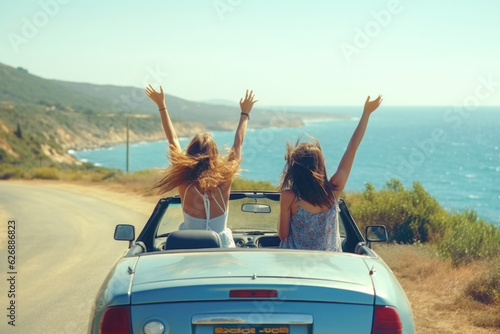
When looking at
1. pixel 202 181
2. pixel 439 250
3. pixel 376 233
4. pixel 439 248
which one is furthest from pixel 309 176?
pixel 439 248

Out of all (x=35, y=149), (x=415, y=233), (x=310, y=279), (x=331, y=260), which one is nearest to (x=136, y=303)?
(x=310, y=279)

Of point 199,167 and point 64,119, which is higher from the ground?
point 199,167

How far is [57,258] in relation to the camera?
12625 millimetres

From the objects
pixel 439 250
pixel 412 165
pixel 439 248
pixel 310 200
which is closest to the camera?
pixel 310 200

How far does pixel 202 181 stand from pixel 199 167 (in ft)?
0.40

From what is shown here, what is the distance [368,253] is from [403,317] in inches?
37.1

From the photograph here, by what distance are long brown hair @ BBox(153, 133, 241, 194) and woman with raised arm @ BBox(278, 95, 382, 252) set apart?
509mm

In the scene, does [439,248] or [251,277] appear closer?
[251,277]

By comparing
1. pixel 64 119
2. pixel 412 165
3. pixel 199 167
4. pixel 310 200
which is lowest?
pixel 412 165

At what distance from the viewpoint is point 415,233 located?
1467 cm

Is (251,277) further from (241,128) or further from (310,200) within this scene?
(241,128)

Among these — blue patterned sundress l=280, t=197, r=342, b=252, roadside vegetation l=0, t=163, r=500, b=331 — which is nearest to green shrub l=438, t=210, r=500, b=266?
roadside vegetation l=0, t=163, r=500, b=331

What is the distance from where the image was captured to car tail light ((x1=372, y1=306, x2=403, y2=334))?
3461 mm

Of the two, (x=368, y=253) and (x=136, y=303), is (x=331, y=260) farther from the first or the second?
(x=136, y=303)
